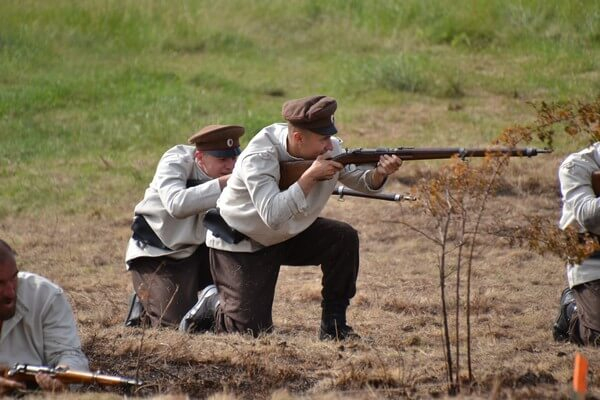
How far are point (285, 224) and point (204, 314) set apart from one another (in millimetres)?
1099

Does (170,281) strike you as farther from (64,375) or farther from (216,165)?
(64,375)

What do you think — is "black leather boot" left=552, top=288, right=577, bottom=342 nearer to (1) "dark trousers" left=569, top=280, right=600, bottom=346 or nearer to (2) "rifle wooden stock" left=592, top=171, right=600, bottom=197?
(1) "dark trousers" left=569, top=280, right=600, bottom=346

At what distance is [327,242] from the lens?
8523mm

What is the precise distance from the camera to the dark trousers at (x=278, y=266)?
336 inches

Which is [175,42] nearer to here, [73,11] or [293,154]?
[73,11]

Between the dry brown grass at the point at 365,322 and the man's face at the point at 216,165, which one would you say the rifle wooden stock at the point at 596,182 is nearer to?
A: the dry brown grass at the point at 365,322

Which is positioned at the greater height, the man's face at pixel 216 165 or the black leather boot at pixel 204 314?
the man's face at pixel 216 165

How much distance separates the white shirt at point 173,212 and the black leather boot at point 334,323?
46.7 inches

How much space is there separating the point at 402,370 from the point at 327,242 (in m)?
1.65

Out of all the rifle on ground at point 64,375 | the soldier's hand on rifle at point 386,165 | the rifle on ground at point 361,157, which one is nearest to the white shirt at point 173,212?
the rifle on ground at point 361,157

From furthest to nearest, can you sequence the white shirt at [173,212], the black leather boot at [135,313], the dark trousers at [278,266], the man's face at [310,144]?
the black leather boot at [135,313] → the white shirt at [173,212] → the dark trousers at [278,266] → the man's face at [310,144]

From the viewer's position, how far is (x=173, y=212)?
9.02 metres

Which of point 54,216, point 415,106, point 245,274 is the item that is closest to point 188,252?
point 245,274

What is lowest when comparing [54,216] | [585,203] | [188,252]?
[54,216]
